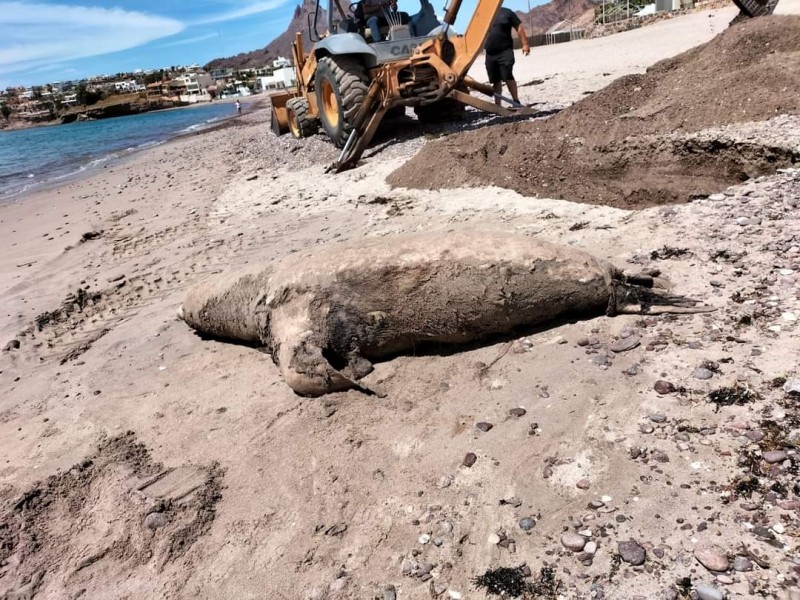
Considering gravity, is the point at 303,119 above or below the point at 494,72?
below

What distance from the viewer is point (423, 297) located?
11.8 feet

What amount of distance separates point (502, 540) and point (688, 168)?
503 cm

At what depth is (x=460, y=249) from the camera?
361 centimetres

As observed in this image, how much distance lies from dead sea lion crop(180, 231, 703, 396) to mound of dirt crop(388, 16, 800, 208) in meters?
2.21

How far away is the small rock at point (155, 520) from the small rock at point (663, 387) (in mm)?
2640

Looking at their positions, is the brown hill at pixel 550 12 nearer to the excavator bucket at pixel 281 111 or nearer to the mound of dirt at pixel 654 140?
the excavator bucket at pixel 281 111

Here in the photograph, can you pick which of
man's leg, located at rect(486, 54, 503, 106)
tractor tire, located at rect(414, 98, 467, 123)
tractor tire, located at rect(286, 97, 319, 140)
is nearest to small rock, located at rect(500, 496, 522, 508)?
man's leg, located at rect(486, 54, 503, 106)

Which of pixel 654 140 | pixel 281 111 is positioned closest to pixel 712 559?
pixel 654 140

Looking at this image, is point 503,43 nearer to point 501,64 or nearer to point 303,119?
point 501,64

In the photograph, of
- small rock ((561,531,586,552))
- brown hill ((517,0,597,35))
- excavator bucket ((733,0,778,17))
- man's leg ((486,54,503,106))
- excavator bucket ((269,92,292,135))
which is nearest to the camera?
small rock ((561,531,586,552))

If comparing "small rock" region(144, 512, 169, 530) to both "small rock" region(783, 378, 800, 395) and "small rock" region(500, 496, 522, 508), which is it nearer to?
"small rock" region(500, 496, 522, 508)

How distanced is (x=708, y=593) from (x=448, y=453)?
4.28ft

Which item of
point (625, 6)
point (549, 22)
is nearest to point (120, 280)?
point (625, 6)

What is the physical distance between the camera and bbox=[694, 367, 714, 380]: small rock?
2.79 metres
